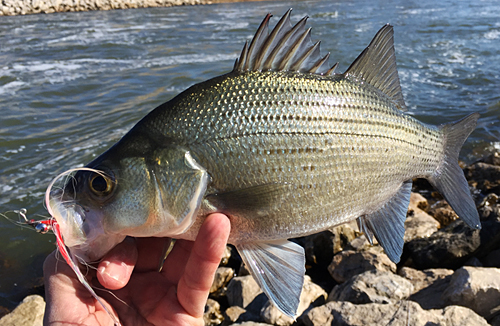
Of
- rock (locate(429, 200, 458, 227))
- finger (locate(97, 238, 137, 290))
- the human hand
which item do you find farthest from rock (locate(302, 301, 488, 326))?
rock (locate(429, 200, 458, 227))

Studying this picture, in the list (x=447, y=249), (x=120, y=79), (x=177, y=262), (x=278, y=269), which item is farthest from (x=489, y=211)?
(x=120, y=79)

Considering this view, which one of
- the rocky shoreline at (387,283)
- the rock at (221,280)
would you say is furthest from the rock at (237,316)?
the rock at (221,280)

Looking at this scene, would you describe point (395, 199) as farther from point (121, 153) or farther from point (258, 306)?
point (258, 306)

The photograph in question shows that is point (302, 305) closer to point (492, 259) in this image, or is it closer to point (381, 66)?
point (492, 259)

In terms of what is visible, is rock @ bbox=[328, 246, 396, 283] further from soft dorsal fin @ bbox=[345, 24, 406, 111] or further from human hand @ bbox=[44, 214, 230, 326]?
human hand @ bbox=[44, 214, 230, 326]

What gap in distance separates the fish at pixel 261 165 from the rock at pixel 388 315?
2.88 ft

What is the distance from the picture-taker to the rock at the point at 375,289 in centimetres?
358

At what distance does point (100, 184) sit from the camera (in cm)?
187

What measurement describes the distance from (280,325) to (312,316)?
0.37 metres

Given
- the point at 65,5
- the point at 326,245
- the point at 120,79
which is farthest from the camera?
the point at 65,5

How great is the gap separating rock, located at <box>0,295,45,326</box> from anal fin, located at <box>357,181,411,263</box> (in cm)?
328

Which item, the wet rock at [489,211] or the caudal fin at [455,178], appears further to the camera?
the wet rock at [489,211]

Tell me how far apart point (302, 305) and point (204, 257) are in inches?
90.7

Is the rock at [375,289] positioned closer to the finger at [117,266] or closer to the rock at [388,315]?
the rock at [388,315]
